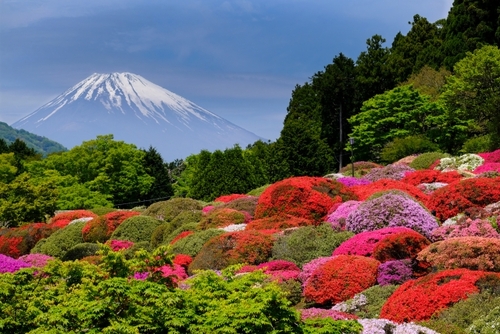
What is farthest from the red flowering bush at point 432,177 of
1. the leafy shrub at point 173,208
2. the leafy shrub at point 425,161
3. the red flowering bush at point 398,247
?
the red flowering bush at point 398,247

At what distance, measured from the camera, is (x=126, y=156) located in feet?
194

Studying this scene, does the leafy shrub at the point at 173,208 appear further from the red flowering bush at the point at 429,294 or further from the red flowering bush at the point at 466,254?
the red flowering bush at the point at 429,294

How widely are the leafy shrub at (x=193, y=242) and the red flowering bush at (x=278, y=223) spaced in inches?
50.8

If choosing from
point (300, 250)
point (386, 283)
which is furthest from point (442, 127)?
point (386, 283)

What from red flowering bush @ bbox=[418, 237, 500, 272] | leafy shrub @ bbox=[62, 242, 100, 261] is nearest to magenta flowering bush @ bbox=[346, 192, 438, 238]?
red flowering bush @ bbox=[418, 237, 500, 272]

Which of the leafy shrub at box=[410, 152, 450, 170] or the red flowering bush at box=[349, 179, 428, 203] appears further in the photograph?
the leafy shrub at box=[410, 152, 450, 170]

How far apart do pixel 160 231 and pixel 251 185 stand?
14255mm

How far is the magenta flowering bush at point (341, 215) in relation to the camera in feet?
52.3

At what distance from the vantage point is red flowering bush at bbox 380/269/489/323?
8.73m

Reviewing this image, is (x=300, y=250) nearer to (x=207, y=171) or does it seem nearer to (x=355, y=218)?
(x=355, y=218)

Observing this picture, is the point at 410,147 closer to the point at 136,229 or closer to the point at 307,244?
the point at 136,229

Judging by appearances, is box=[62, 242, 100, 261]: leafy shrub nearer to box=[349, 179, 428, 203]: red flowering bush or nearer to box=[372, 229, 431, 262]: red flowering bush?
box=[349, 179, 428, 203]: red flowering bush

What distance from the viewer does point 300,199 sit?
61.9ft

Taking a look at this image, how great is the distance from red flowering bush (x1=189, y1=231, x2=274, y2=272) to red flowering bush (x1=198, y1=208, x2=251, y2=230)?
13.9 feet
